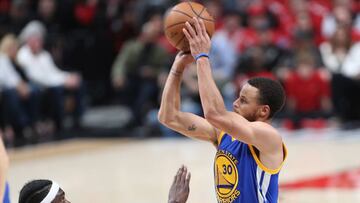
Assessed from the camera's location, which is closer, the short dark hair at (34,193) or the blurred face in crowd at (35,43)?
the short dark hair at (34,193)

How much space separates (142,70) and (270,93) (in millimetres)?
8929

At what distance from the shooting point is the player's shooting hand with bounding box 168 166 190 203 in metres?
4.70

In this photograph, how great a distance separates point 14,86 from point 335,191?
586 cm

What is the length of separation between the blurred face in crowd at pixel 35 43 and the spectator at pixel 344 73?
4783 mm

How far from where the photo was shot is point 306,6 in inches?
579

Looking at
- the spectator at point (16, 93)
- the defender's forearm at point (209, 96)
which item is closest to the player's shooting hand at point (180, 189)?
the defender's forearm at point (209, 96)

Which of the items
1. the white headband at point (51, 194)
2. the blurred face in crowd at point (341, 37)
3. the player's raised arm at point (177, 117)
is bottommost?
the blurred face in crowd at point (341, 37)

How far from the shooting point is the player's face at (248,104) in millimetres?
4734

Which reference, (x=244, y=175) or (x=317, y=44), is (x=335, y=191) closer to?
(x=244, y=175)

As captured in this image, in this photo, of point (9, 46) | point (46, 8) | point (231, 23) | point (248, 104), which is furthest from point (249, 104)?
point (46, 8)

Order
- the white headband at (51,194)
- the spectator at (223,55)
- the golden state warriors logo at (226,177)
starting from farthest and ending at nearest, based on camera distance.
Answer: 1. the spectator at (223,55)
2. the golden state warriors logo at (226,177)
3. the white headband at (51,194)

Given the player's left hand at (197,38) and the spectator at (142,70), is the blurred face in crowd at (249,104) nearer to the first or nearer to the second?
the player's left hand at (197,38)

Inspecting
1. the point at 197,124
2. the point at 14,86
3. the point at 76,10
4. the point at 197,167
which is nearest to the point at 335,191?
the point at 197,167

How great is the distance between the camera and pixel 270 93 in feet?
15.5
